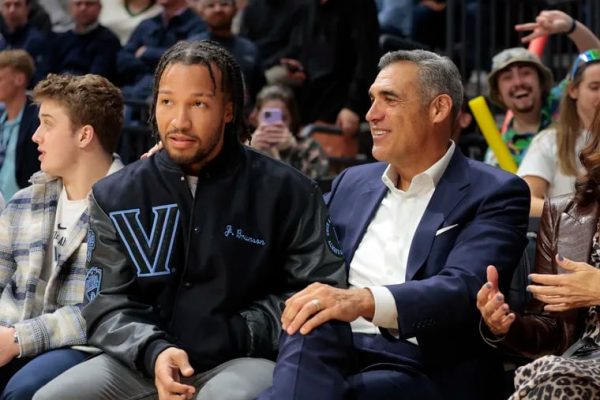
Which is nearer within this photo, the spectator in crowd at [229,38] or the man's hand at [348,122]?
the man's hand at [348,122]

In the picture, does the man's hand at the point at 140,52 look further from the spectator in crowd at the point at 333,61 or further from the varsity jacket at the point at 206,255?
the varsity jacket at the point at 206,255

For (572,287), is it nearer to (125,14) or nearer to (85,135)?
(85,135)

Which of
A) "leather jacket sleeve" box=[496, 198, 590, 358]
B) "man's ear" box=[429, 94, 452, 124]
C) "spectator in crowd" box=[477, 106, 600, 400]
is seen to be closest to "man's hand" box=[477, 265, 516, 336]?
"spectator in crowd" box=[477, 106, 600, 400]

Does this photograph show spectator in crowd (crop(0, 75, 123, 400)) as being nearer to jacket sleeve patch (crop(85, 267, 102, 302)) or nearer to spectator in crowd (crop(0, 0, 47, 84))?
jacket sleeve patch (crop(85, 267, 102, 302))

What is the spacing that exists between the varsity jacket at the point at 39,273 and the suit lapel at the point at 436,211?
1135 mm

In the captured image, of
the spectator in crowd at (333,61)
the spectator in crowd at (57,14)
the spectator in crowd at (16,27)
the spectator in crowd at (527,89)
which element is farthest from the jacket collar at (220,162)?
the spectator in crowd at (57,14)

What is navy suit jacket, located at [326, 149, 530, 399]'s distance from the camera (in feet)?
11.5

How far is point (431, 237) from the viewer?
3.73 meters

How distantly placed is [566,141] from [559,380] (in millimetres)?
2372

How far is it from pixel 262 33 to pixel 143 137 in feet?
6.68

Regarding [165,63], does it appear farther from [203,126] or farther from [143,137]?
[143,137]

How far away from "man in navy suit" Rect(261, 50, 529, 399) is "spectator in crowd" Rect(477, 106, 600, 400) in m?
0.12

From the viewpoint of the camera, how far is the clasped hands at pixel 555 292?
3295 millimetres

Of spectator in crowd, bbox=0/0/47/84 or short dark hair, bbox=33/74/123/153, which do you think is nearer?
short dark hair, bbox=33/74/123/153
